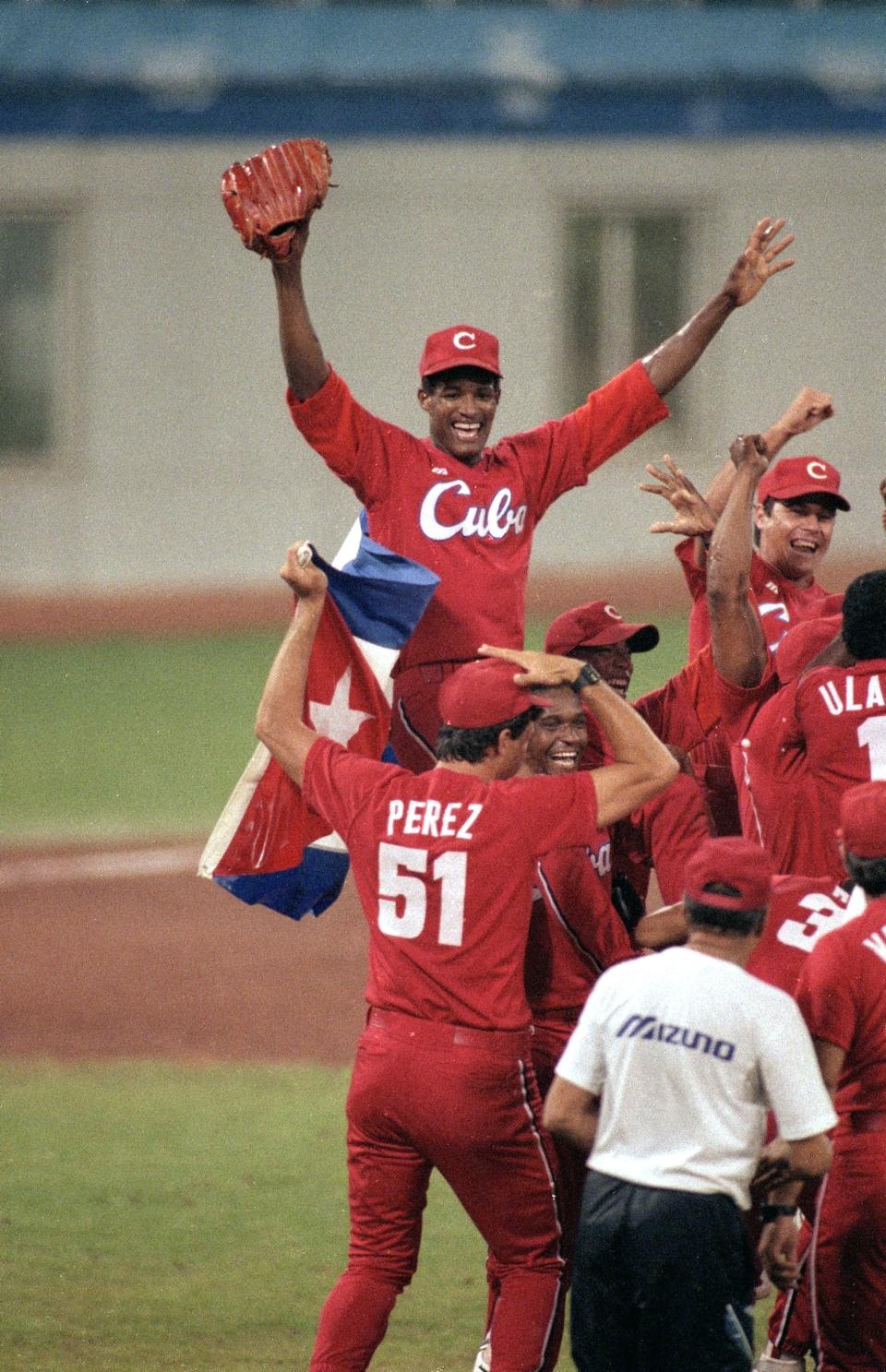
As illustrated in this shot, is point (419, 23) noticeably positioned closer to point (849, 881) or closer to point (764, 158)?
point (764, 158)

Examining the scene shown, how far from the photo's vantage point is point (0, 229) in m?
24.1

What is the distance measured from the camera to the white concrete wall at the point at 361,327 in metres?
23.3

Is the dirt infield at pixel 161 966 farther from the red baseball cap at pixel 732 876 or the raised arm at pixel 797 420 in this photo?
the red baseball cap at pixel 732 876

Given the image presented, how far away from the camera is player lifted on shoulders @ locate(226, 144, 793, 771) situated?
5785mm

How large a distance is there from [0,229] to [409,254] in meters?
4.91

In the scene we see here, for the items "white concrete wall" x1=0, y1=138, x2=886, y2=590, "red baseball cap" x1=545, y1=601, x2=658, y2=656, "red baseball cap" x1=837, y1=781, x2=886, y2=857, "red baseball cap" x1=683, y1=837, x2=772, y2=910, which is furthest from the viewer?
"white concrete wall" x1=0, y1=138, x2=886, y2=590

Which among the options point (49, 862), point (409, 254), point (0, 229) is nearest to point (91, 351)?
point (0, 229)

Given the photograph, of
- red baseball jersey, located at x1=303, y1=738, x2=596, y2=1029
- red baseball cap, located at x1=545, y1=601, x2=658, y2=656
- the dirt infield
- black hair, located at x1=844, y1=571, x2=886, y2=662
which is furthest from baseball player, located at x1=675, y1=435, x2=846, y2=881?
the dirt infield

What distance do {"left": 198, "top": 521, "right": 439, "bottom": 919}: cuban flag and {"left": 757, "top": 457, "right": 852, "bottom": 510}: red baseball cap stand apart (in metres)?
1.41

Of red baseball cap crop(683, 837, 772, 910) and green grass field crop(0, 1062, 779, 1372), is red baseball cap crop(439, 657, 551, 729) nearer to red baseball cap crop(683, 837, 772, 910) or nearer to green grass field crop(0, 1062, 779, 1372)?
red baseball cap crop(683, 837, 772, 910)

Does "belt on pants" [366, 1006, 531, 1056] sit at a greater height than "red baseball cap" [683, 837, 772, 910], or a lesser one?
lesser

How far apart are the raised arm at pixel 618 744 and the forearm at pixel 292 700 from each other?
55cm

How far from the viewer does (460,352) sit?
19.1 ft

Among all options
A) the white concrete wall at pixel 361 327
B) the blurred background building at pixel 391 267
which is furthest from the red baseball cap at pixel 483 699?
the white concrete wall at pixel 361 327
